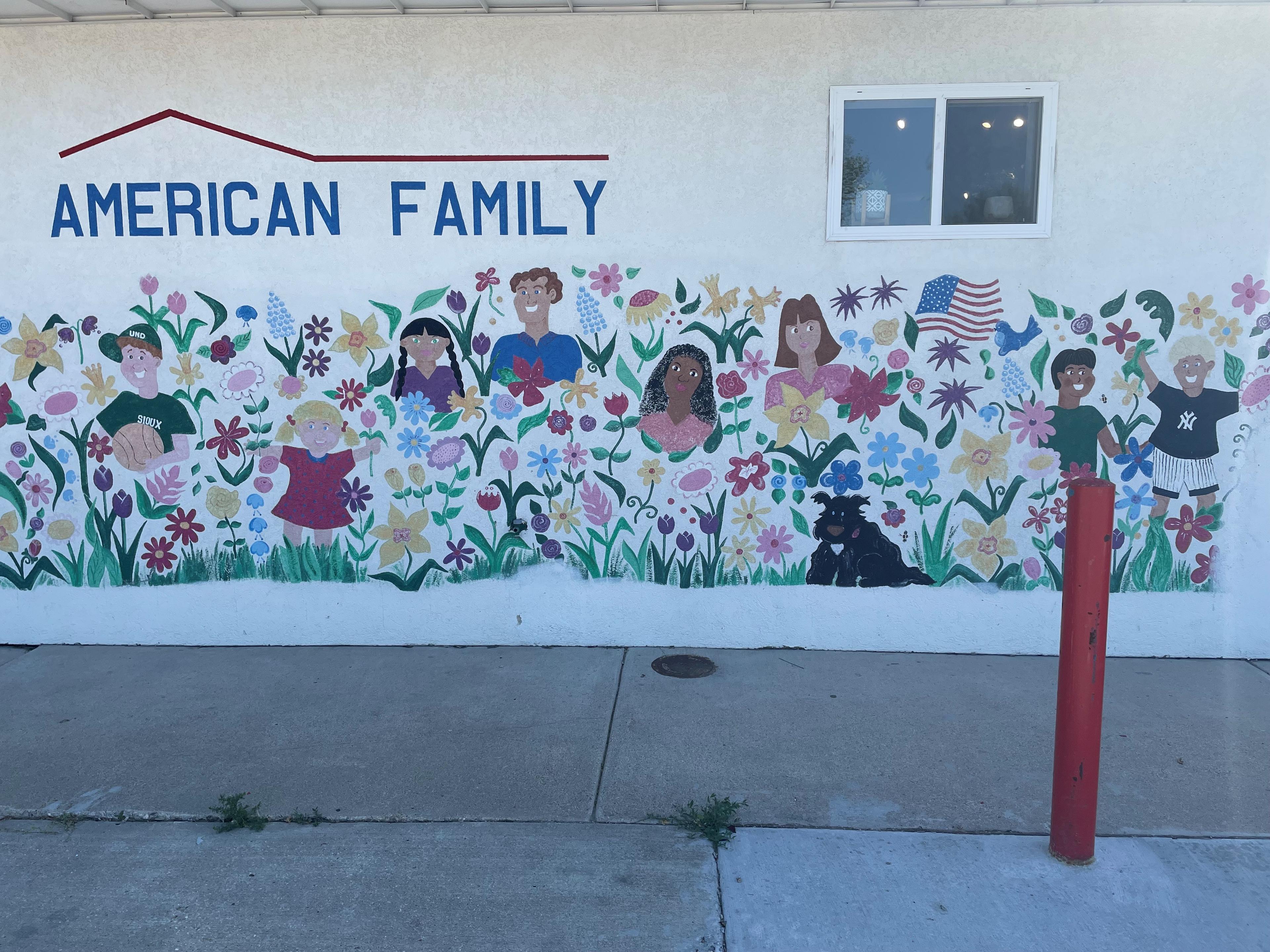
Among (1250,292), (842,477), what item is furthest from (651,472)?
(1250,292)

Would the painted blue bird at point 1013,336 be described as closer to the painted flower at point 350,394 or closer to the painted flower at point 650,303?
the painted flower at point 650,303

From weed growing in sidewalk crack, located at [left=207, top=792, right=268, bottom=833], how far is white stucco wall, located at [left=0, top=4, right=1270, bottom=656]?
2759mm

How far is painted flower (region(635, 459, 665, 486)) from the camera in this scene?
5.09 m

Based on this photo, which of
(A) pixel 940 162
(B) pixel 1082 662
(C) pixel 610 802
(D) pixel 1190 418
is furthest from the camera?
(D) pixel 1190 418

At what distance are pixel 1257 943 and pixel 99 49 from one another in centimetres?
657

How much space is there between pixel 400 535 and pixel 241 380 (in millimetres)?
1275

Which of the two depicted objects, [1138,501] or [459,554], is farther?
[459,554]

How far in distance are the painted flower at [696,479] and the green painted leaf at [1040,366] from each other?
1868 mm

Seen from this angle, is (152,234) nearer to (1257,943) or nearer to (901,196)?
(901,196)

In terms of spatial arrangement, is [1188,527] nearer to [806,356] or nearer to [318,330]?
[806,356]

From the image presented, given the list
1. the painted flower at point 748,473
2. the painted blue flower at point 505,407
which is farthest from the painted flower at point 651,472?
the painted blue flower at point 505,407

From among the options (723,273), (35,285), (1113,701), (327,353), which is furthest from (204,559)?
(1113,701)

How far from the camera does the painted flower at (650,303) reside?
16.4 feet

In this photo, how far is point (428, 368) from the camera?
506 centimetres
